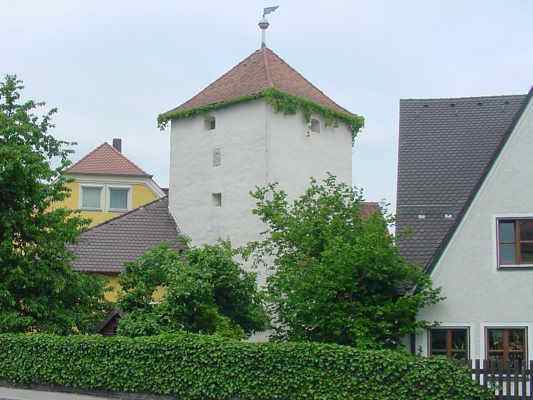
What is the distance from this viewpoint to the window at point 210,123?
4112 cm

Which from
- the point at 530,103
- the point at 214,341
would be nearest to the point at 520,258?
the point at 530,103

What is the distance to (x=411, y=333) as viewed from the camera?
25.6m

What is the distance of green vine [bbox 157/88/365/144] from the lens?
128ft

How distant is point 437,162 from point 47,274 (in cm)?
1236

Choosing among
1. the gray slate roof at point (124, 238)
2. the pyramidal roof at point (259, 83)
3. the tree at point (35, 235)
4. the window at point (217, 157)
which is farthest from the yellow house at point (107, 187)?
the tree at point (35, 235)

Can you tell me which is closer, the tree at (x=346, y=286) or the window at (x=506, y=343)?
the tree at (x=346, y=286)

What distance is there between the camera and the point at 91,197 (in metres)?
54.8

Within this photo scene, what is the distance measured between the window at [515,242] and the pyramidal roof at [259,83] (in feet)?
48.7

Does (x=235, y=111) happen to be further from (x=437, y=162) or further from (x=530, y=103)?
(x=530, y=103)

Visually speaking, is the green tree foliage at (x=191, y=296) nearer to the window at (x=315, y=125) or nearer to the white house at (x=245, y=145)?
the white house at (x=245, y=145)

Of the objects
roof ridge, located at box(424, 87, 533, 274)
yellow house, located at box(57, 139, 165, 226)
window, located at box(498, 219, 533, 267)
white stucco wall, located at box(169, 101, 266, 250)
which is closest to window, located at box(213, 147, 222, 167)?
white stucco wall, located at box(169, 101, 266, 250)

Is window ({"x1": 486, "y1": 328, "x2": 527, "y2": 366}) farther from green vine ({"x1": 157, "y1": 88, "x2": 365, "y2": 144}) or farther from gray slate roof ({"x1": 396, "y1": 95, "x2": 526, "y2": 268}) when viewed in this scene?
green vine ({"x1": 157, "y1": 88, "x2": 365, "y2": 144})

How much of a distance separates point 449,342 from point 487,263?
7.71 feet

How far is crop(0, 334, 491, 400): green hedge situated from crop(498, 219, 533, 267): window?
6.34 m
